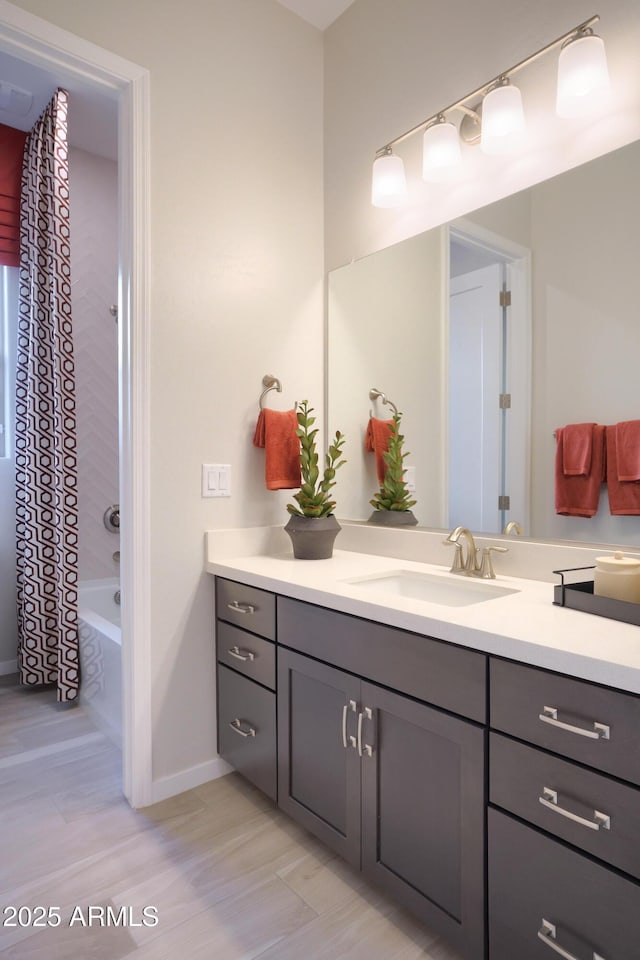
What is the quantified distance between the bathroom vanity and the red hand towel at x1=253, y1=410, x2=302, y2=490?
1.34ft

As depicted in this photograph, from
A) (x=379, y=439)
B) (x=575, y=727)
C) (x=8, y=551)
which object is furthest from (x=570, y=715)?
(x=8, y=551)

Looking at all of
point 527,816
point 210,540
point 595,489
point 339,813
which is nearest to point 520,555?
point 595,489

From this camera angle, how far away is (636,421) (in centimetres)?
137

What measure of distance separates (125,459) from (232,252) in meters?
0.84

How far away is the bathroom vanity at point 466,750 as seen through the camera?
36.0 inches

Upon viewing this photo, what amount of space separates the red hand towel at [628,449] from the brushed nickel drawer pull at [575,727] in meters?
0.69

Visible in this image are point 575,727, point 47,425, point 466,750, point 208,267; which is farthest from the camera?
point 47,425

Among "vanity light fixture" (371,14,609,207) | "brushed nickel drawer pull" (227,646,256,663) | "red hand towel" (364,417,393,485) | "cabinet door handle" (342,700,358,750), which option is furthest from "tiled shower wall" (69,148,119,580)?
"cabinet door handle" (342,700,358,750)

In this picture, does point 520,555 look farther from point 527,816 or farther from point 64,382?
point 64,382

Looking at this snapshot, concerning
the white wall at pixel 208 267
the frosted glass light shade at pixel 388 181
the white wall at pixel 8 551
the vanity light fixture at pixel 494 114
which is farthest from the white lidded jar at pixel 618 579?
the white wall at pixel 8 551

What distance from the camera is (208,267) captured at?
1953 mm

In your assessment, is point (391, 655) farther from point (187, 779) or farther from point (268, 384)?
point (268, 384)

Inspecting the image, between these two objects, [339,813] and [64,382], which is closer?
[339,813]

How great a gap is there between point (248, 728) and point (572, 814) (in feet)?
3.62
